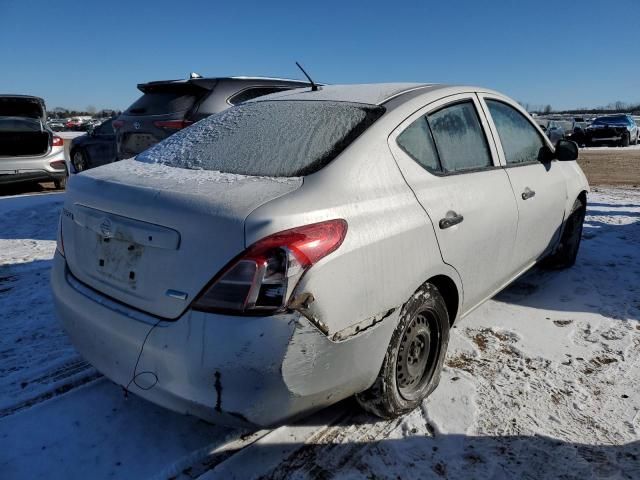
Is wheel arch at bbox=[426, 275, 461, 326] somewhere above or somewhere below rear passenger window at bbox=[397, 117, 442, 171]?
below

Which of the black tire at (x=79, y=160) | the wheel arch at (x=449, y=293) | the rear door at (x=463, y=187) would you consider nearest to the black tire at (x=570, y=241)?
the rear door at (x=463, y=187)

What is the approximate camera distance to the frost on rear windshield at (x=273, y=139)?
7.22ft

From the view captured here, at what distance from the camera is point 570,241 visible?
4.50 metres

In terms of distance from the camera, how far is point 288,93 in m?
3.15

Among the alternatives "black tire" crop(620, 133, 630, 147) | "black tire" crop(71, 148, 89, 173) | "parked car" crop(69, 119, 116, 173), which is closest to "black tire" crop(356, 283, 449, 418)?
"parked car" crop(69, 119, 116, 173)

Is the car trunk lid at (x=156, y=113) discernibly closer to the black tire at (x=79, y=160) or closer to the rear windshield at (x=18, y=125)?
the rear windshield at (x=18, y=125)

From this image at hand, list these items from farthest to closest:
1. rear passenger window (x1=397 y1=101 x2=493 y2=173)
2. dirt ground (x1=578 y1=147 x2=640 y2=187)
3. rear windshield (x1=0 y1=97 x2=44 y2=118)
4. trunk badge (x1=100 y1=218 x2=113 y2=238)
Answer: dirt ground (x1=578 y1=147 x2=640 y2=187), rear windshield (x1=0 y1=97 x2=44 y2=118), rear passenger window (x1=397 y1=101 x2=493 y2=173), trunk badge (x1=100 y1=218 x2=113 y2=238)

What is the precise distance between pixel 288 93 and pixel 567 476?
2.57 m

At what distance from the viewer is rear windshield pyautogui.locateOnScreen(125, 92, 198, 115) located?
555cm

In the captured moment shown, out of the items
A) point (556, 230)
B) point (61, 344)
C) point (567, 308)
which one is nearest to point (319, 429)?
point (61, 344)

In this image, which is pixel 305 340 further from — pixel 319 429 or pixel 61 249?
pixel 61 249

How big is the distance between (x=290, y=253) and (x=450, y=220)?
1.06m

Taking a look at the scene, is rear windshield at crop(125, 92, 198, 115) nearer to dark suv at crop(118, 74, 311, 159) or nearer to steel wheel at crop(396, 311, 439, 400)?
dark suv at crop(118, 74, 311, 159)

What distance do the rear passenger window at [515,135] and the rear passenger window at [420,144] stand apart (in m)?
0.91
